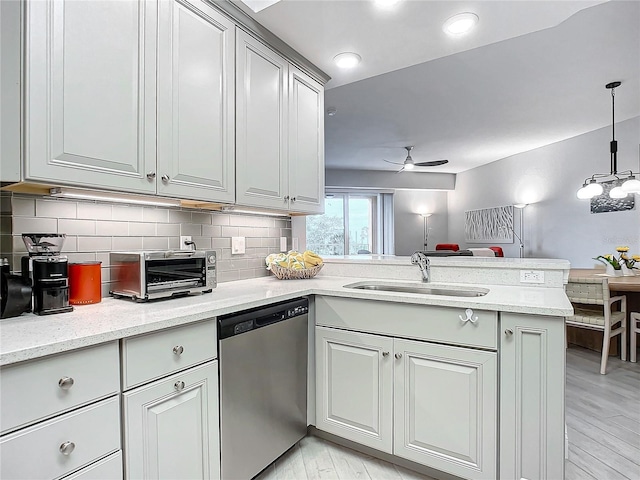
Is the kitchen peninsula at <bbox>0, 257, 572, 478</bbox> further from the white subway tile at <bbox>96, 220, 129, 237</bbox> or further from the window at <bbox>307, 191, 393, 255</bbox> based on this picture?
the window at <bbox>307, 191, 393, 255</bbox>

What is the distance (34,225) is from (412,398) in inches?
69.2

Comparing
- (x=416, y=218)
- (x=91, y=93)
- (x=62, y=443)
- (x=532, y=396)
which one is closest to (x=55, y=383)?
(x=62, y=443)

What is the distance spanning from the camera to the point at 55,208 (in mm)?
1440

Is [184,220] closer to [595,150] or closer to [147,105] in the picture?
[147,105]

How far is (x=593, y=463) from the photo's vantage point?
184cm

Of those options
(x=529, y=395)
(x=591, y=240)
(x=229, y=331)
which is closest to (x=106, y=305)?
(x=229, y=331)

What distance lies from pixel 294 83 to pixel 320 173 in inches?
23.8

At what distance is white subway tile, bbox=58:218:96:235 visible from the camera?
146cm

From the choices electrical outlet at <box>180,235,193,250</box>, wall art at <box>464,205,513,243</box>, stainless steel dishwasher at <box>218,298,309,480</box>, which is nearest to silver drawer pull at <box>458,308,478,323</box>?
stainless steel dishwasher at <box>218,298,309,480</box>

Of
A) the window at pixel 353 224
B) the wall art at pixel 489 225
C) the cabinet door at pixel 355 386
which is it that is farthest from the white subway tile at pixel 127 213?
the wall art at pixel 489 225

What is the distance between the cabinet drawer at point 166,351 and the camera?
111cm

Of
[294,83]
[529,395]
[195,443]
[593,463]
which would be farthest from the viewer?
[294,83]

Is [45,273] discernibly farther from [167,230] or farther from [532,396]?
[532,396]

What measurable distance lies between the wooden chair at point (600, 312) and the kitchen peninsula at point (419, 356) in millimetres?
1719
